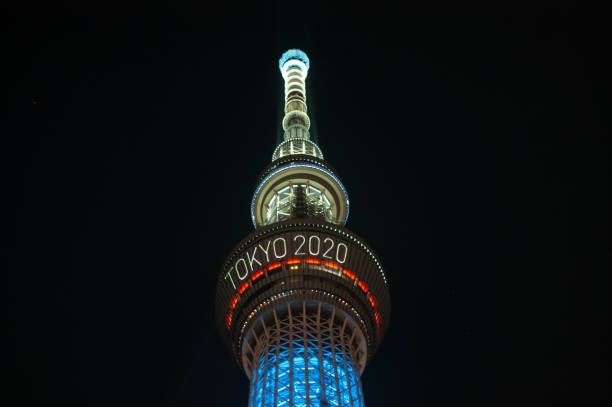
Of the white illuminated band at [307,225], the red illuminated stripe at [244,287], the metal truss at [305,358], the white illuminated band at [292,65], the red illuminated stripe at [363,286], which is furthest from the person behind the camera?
the white illuminated band at [292,65]

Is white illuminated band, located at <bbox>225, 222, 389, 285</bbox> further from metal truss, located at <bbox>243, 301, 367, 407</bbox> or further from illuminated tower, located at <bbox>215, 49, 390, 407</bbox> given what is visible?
metal truss, located at <bbox>243, 301, 367, 407</bbox>

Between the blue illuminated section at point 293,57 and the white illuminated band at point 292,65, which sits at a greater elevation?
the blue illuminated section at point 293,57

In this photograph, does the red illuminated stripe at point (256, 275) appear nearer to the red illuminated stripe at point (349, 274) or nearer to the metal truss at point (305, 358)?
the metal truss at point (305, 358)

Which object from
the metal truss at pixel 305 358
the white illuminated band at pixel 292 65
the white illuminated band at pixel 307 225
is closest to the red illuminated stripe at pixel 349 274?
the white illuminated band at pixel 307 225

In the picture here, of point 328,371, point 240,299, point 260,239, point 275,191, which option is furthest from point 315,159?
point 328,371

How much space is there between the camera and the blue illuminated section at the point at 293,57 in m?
70.1

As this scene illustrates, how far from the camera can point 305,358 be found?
39.8m

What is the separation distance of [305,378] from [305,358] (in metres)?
1.29

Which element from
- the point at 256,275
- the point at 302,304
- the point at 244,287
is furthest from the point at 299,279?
the point at 244,287

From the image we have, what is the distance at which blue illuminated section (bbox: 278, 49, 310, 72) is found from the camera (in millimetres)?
70125

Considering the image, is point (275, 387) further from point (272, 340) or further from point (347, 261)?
point (347, 261)

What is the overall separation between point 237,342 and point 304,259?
7.48 metres

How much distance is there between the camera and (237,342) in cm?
4428

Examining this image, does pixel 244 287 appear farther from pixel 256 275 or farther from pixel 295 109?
pixel 295 109
